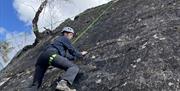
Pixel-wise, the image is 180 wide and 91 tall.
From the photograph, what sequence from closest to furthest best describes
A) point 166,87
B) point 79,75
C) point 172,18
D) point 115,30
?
point 166,87, point 79,75, point 172,18, point 115,30

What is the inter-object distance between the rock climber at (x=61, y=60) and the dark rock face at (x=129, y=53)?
0.35m

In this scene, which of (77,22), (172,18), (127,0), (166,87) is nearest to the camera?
(166,87)

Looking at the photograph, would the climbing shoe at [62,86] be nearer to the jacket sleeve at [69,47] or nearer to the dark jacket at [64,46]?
the dark jacket at [64,46]

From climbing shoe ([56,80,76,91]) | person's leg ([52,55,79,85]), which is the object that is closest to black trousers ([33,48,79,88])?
person's leg ([52,55,79,85])

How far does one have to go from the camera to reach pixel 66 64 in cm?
1163

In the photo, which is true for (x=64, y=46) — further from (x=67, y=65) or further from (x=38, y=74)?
(x=38, y=74)

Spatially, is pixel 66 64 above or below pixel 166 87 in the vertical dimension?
above

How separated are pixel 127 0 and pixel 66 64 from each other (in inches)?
244

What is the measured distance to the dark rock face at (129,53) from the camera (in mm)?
10414

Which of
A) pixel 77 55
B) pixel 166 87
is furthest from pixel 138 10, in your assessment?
pixel 166 87

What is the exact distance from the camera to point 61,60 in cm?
1160

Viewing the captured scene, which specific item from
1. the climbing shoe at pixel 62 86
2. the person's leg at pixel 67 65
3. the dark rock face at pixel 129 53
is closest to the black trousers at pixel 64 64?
the person's leg at pixel 67 65

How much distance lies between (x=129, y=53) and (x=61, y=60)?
183cm

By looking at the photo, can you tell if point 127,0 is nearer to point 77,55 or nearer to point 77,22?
point 77,22
